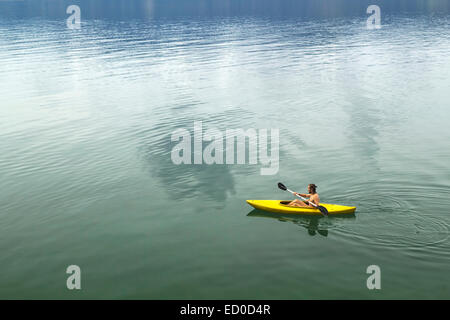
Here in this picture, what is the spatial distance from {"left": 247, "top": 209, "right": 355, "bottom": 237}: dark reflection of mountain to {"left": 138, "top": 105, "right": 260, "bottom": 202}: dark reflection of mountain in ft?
9.06

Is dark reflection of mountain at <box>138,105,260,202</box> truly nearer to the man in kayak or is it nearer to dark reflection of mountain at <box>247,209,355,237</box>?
dark reflection of mountain at <box>247,209,355,237</box>

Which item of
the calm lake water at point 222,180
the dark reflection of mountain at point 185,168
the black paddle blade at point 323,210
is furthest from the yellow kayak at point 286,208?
the dark reflection of mountain at point 185,168

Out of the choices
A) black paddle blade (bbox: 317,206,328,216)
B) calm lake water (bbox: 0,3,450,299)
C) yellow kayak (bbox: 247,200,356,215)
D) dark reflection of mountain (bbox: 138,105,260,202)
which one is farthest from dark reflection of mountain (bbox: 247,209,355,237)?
dark reflection of mountain (bbox: 138,105,260,202)

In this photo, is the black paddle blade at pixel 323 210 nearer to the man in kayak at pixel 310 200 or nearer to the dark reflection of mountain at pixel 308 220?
the man in kayak at pixel 310 200

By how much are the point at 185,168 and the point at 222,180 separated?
120 inches

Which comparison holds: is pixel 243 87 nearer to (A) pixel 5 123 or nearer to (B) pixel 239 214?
(A) pixel 5 123

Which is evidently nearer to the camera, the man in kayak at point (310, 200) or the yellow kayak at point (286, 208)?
the yellow kayak at point (286, 208)

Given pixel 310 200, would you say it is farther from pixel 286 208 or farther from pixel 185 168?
pixel 185 168

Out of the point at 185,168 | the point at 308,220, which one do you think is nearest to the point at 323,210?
the point at 308,220

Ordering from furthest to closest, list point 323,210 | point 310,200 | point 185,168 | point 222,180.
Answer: point 185,168 → point 222,180 → point 310,200 → point 323,210

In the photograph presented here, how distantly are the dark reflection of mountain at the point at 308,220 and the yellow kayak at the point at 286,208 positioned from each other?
0.21m

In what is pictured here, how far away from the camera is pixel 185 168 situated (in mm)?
29797

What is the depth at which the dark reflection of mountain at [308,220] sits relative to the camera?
21.9 m

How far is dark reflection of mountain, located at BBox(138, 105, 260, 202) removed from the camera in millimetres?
26688
